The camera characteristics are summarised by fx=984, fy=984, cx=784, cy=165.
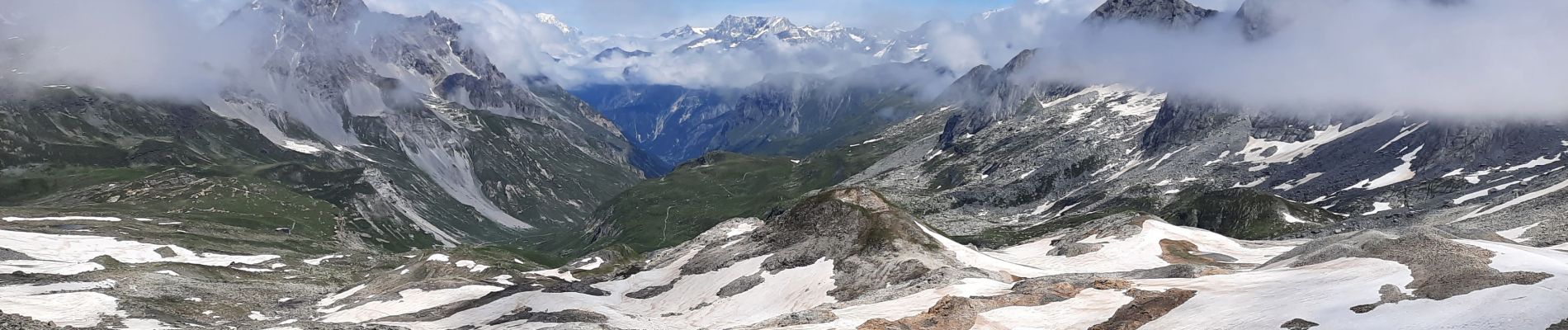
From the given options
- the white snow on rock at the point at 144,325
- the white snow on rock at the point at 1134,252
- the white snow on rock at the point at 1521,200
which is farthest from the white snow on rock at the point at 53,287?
the white snow on rock at the point at 1521,200

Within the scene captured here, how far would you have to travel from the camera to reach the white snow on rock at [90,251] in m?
156

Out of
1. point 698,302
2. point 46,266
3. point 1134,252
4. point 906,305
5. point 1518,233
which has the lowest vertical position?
point 46,266

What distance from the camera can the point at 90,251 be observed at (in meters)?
169

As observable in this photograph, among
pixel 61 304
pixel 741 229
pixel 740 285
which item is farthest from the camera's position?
pixel 741 229

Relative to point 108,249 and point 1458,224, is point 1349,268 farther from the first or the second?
point 108,249

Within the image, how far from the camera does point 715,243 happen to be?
4323 inches

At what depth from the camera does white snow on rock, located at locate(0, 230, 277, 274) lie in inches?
6127

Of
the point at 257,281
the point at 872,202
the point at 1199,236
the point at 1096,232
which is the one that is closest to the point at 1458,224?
the point at 1199,236

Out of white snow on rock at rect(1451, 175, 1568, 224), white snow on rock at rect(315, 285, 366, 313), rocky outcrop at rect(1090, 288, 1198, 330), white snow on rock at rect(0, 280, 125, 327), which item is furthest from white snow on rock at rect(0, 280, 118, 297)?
white snow on rock at rect(1451, 175, 1568, 224)

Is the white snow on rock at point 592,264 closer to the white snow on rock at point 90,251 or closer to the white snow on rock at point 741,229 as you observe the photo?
the white snow on rock at point 741,229

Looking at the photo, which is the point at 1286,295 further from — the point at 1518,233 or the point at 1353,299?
the point at 1518,233

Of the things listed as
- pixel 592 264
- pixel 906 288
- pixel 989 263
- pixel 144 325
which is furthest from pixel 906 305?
pixel 592 264

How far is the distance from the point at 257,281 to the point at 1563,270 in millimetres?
166351

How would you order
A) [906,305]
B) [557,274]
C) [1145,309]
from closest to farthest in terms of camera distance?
1. [1145,309]
2. [906,305]
3. [557,274]
